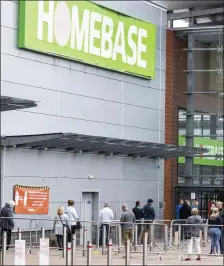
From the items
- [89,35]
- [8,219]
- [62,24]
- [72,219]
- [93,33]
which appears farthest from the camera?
[93,33]

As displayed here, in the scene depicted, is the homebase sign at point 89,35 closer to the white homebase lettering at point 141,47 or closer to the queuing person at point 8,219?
the white homebase lettering at point 141,47

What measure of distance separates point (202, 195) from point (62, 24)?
495 inches

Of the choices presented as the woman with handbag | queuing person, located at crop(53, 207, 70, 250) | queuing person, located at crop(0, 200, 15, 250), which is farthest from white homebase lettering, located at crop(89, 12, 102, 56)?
queuing person, located at crop(0, 200, 15, 250)

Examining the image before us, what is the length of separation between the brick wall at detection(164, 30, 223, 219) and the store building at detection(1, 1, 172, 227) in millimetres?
554

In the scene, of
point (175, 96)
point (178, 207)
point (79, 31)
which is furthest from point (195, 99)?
point (79, 31)

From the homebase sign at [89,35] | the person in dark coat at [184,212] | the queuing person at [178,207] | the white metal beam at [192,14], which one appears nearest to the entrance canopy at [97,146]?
the queuing person at [178,207]

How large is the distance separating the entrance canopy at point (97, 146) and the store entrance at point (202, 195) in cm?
172

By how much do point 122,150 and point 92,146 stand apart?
108 inches

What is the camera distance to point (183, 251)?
2670cm

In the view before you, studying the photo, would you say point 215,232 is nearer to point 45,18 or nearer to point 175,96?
point 45,18

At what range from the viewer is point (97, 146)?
33844 millimetres

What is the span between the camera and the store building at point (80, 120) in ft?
101

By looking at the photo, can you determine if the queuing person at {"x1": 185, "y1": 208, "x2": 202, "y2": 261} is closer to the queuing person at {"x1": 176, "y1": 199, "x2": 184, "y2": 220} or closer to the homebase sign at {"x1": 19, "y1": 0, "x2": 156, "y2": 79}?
the homebase sign at {"x1": 19, "y1": 0, "x2": 156, "y2": 79}

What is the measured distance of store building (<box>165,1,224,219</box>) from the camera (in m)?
41.1
